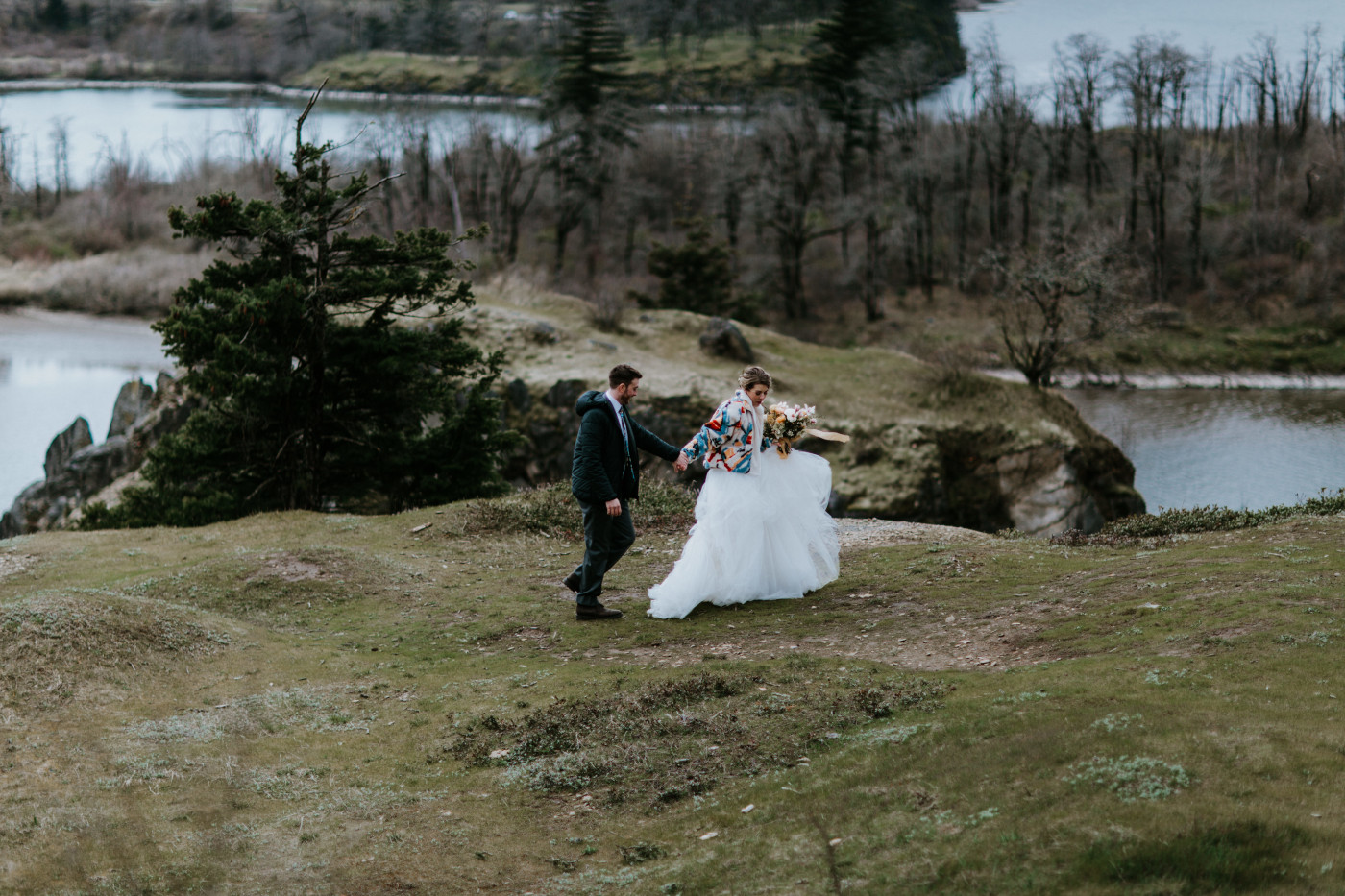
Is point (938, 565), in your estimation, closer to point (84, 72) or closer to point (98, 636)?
point (98, 636)

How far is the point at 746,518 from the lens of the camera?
1027cm

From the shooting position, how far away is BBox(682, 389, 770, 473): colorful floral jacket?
10.1 m

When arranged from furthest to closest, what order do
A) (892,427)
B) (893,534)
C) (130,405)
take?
(130,405), (892,427), (893,534)

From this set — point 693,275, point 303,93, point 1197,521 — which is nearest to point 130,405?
point 693,275

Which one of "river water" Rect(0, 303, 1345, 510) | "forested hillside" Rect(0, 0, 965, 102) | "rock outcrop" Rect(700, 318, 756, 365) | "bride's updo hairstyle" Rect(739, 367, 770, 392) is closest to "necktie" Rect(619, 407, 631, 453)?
"bride's updo hairstyle" Rect(739, 367, 770, 392)

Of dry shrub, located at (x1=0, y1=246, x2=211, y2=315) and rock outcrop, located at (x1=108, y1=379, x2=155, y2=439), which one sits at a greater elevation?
dry shrub, located at (x1=0, y1=246, x2=211, y2=315)

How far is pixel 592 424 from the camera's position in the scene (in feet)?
33.4

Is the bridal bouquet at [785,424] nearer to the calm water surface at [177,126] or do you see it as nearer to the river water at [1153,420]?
the river water at [1153,420]

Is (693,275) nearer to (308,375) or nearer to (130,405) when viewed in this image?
(130,405)

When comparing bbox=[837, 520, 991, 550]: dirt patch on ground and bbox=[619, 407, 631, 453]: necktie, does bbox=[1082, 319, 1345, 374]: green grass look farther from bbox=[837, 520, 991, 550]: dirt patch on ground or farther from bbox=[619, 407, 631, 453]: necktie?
bbox=[619, 407, 631, 453]: necktie

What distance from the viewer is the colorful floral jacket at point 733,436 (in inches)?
399

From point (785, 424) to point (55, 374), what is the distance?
51783mm

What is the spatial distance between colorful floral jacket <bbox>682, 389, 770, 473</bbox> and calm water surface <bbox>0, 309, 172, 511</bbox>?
116ft

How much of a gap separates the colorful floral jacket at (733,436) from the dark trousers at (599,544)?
1033mm
